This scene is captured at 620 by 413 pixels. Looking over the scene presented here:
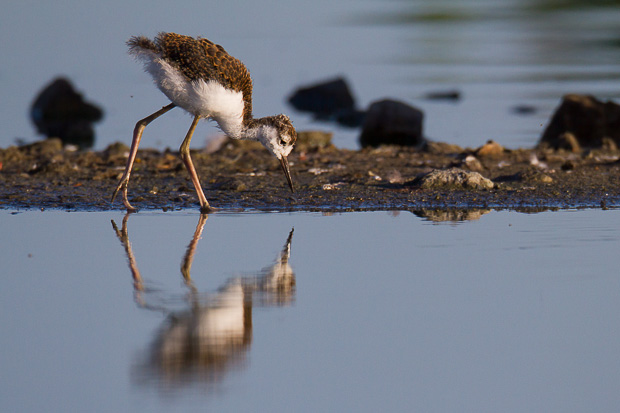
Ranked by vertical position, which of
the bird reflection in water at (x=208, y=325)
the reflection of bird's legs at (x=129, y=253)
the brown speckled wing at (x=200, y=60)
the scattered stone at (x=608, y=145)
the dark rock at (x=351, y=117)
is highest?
the dark rock at (x=351, y=117)

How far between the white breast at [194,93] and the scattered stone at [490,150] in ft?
10.2

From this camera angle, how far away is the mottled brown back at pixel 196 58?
25.0 feet

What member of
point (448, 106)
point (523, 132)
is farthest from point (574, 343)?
point (448, 106)

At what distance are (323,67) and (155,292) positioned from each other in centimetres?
1569

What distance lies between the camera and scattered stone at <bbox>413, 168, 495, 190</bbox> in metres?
8.32

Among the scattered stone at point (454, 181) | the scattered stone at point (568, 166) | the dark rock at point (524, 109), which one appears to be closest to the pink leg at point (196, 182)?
the scattered stone at point (454, 181)

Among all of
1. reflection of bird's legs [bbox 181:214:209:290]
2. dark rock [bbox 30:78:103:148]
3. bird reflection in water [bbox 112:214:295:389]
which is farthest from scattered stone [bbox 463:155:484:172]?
dark rock [bbox 30:78:103:148]

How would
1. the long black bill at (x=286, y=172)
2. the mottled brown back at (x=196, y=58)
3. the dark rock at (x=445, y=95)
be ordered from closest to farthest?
the mottled brown back at (x=196, y=58)
the long black bill at (x=286, y=172)
the dark rock at (x=445, y=95)

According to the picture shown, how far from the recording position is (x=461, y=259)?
5.93 m

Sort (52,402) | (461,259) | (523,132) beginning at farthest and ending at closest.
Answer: (523,132) → (461,259) → (52,402)

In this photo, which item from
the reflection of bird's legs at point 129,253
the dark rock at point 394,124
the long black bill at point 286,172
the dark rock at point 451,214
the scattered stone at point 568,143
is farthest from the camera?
the dark rock at point 394,124

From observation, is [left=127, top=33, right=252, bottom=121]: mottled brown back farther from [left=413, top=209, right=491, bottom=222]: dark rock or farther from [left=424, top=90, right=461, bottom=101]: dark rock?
[left=424, top=90, right=461, bottom=101]: dark rock

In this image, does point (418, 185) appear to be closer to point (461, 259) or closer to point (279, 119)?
point (279, 119)

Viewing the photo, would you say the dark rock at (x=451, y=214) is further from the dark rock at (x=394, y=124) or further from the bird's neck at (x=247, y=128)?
the dark rock at (x=394, y=124)
